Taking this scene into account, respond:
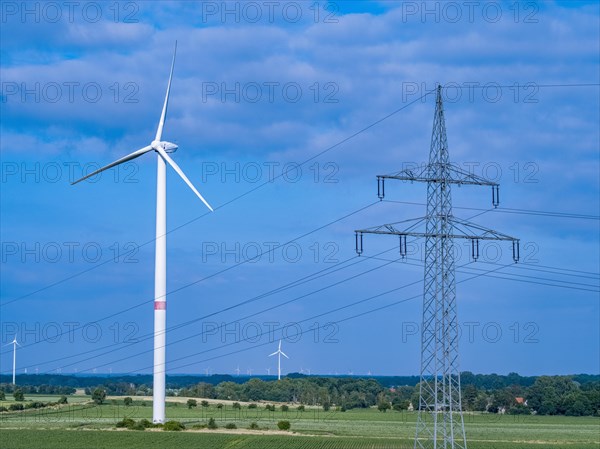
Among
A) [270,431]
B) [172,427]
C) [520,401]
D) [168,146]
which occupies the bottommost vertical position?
[270,431]

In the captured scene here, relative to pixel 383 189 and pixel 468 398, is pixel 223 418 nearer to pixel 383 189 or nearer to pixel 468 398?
pixel 468 398

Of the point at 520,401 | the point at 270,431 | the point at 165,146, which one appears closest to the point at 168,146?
the point at 165,146

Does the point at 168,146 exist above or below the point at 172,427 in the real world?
above

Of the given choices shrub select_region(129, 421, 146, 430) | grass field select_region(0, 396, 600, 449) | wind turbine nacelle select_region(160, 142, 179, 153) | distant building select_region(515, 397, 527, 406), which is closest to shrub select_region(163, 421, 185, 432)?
grass field select_region(0, 396, 600, 449)

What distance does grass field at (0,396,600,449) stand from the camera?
91250mm

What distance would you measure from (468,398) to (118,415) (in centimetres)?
7066

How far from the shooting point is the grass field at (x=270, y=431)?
91.2 meters

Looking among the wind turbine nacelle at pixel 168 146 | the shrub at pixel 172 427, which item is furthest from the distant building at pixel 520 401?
the wind turbine nacelle at pixel 168 146

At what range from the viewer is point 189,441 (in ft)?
298

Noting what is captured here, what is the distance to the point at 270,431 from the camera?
361 ft

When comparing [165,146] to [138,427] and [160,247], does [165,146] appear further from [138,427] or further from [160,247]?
[138,427]

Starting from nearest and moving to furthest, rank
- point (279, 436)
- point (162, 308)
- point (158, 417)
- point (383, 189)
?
point (383, 189) → point (162, 308) → point (158, 417) → point (279, 436)

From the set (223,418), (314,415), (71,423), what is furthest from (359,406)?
(71,423)

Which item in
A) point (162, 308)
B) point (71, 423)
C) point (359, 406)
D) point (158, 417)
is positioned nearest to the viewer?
point (162, 308)
